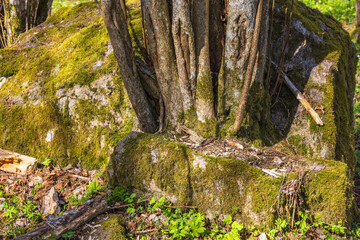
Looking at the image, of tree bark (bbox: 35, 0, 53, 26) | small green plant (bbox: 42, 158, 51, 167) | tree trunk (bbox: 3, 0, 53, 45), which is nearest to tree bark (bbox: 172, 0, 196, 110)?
small green plant (bbox: 42, 158, 51, 167)

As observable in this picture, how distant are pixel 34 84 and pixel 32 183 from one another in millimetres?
1663

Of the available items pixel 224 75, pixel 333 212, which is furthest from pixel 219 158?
pixel 333 212

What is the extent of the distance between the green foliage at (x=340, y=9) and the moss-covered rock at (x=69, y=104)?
32.9ft

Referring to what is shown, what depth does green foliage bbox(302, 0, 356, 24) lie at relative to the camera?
1128cm

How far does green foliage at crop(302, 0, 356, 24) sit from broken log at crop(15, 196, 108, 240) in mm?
11581

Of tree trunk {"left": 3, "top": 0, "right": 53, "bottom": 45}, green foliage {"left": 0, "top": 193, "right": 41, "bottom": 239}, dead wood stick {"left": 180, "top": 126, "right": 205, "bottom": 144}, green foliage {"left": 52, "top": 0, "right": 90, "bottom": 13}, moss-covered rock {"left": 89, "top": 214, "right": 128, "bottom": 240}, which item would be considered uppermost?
green foliage {"left": 52, "top": 0, "right": 90, "bottom": 13}

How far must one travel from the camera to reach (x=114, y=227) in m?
2.83

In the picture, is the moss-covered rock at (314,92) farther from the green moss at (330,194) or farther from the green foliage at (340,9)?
the green foliage at (340,9)

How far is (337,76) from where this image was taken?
13.5ft

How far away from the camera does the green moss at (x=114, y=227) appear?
2745 millimetres

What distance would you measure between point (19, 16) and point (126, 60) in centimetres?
409

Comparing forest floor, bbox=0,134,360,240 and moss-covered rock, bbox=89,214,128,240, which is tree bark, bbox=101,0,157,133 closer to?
forest floor, bbox=0,134,360,240

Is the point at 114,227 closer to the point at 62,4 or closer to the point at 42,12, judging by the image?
the point at 42,12

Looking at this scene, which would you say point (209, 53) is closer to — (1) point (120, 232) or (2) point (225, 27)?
(2) point (225, 27)
